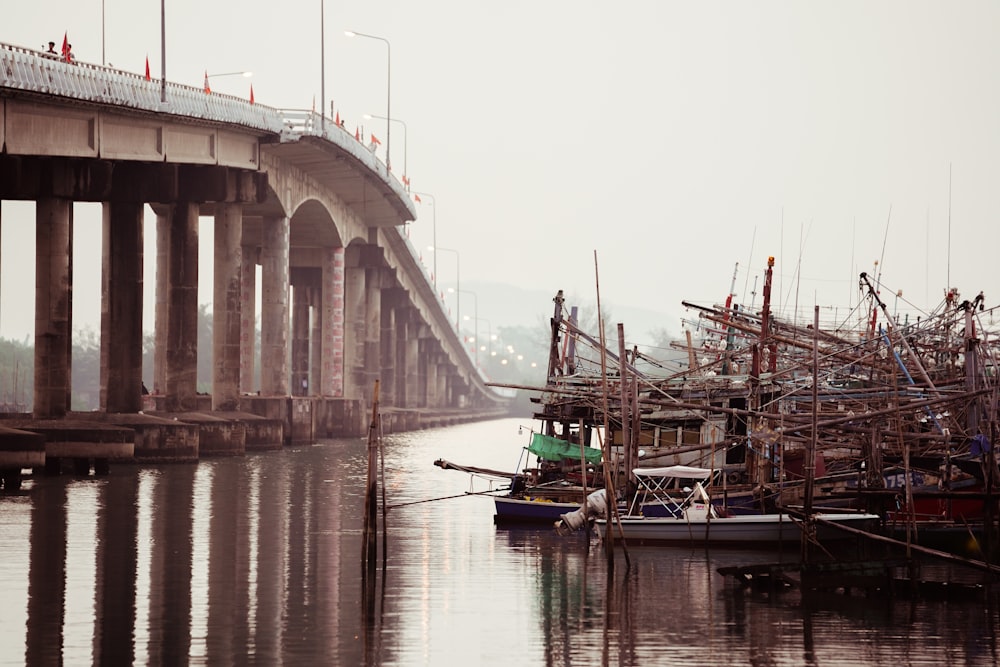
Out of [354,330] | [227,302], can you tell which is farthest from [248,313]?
[227,302]

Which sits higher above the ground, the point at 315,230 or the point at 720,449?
the point at 315,230

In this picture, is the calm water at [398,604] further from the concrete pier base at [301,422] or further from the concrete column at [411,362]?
the concrete column at [411,362]

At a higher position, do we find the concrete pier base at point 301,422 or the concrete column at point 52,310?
the concrete column at point 52,310

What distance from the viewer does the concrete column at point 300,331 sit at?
443ft

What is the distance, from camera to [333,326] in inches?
4129

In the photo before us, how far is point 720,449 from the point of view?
41.8 meters

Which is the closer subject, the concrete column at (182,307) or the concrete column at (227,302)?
the concrete column at (182,307)

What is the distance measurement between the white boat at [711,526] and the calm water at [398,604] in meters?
0.67

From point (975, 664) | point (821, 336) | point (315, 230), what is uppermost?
point (315, 230)

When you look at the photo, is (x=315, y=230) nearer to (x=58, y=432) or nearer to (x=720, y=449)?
(x=58, y=432)

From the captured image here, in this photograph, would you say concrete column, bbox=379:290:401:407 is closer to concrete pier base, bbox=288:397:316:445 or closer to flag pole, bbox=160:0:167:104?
concrete pier base, bbox=288:397:316:445

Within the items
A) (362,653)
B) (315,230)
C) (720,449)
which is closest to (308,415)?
(315,230)

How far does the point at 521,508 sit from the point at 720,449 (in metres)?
5.50

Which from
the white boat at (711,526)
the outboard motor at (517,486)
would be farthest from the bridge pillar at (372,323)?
the white boat at (711,526)
